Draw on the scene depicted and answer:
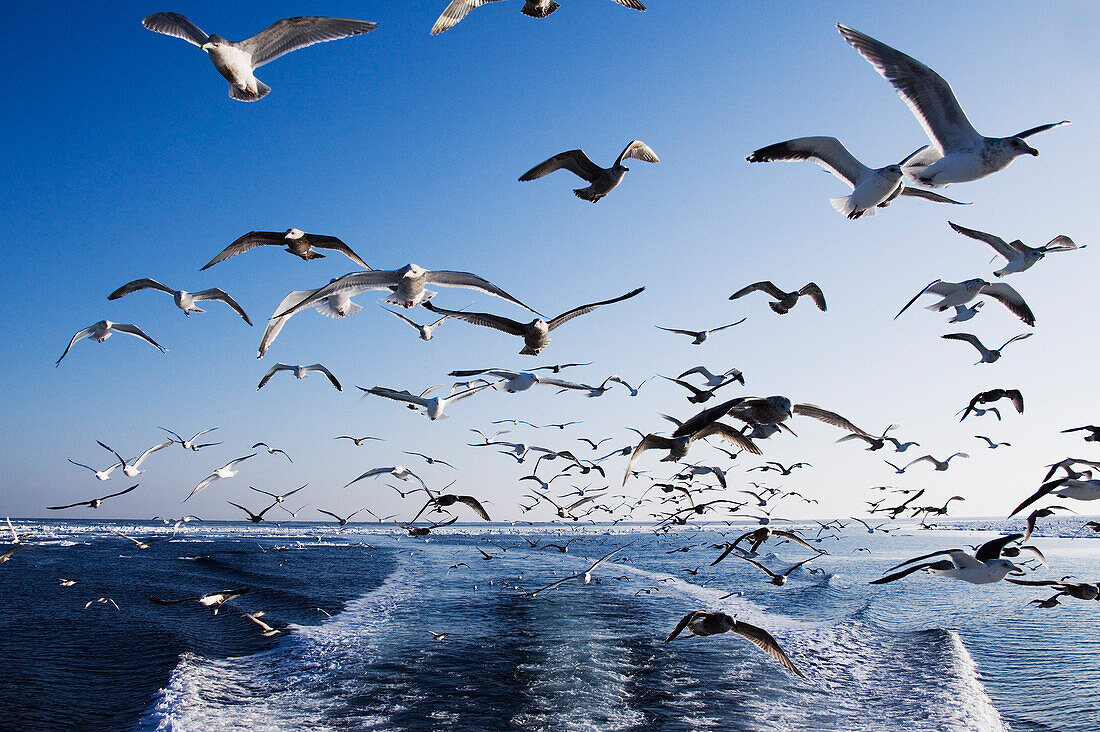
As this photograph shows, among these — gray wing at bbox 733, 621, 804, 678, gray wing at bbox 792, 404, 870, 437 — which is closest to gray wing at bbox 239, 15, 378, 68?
gray wing at bbox 792, 404, 870, 437

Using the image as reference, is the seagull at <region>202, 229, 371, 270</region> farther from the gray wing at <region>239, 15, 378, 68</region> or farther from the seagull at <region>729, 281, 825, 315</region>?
the seagull at <region>729, 281, 825, 315</region>

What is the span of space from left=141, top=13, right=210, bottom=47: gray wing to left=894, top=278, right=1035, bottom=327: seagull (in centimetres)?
1100

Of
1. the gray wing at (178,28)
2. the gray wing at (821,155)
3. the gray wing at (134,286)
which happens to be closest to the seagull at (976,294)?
the gray wing at (821,155)

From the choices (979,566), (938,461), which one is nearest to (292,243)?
(979,566)

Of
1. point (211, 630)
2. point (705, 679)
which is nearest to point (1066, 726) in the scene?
point (705, 679)

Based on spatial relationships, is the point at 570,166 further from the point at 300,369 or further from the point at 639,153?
the point at 300,369

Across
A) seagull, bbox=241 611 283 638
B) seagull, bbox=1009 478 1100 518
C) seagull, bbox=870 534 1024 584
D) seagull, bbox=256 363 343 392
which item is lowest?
seagull, bbox=241 611 283 638

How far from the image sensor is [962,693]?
12.3 metres

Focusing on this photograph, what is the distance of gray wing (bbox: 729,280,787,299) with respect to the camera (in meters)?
11.3

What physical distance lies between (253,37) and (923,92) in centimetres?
792

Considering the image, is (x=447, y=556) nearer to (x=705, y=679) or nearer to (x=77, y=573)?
(x=77, y=573)

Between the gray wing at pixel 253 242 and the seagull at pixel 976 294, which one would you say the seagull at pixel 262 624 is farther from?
the seagull at pixel 976 294

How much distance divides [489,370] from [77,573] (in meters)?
30.3

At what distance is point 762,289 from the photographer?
11375 mm
